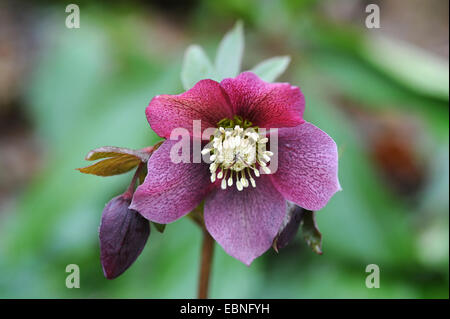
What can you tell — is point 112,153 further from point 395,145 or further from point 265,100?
point 395,145

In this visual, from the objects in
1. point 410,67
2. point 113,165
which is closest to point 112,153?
point 113,165

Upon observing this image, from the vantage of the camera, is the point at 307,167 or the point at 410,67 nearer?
the point at 307,167

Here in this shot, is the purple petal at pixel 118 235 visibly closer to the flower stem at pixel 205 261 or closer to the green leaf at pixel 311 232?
the flower stem at pixel 205 261

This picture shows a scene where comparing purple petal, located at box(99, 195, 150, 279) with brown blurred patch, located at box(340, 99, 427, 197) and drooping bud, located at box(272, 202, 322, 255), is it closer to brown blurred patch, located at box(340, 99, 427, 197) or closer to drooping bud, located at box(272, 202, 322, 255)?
drooping bud, located at box(272, 202, 322, 255)

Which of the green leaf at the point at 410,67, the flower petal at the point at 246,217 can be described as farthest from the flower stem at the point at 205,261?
the green leaf at the point at 410,67

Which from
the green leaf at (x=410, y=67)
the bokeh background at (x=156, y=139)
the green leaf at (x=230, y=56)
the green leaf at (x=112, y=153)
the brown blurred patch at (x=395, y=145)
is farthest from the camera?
the brown blurred patch at (x=395, y=145)

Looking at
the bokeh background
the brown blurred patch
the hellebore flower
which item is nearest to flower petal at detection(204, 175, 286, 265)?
the hellebore flower

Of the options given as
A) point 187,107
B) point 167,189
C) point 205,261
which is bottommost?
point 205,261
